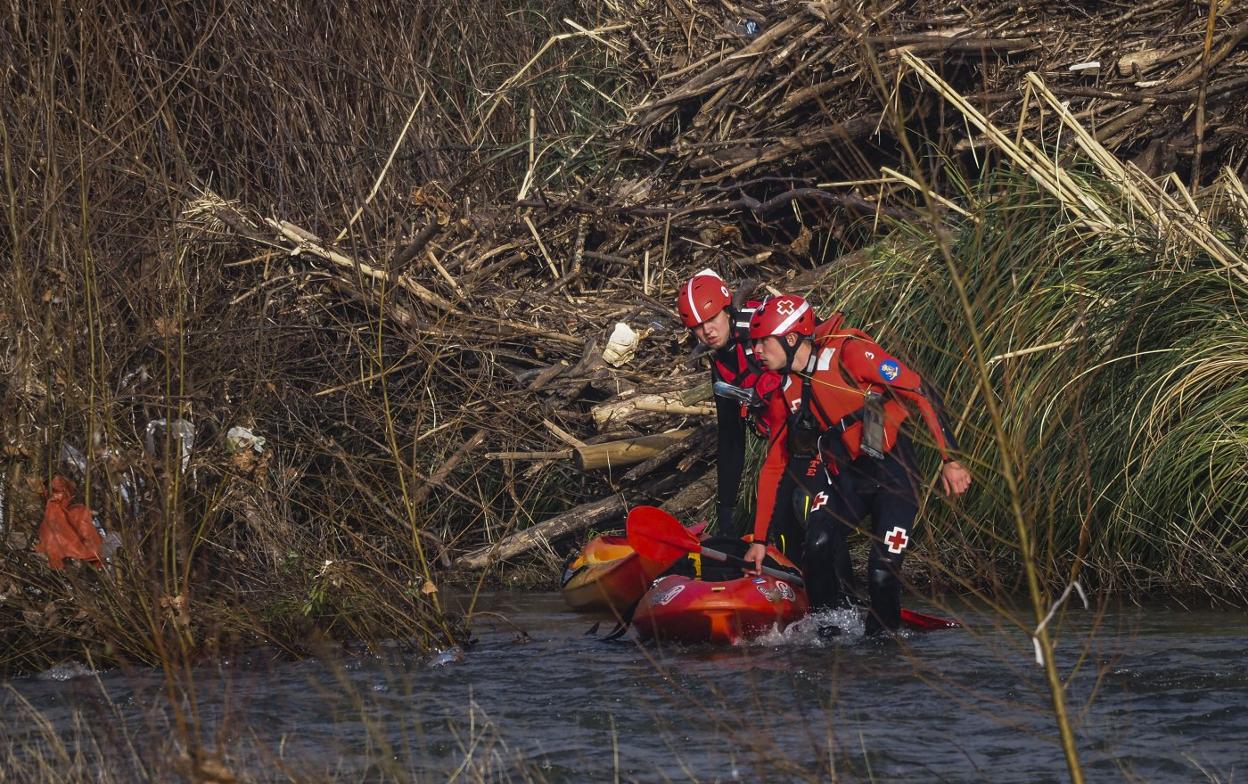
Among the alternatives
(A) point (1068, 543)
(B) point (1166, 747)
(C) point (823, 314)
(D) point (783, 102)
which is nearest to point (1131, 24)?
(D) point (783, 102)

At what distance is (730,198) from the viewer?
478 inches

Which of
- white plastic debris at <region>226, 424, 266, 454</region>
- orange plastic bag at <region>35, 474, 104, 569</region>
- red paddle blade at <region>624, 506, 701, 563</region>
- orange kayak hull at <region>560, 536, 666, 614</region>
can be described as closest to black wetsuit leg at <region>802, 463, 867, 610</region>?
red paddle blade at <region>624, 506, 701, 563</region>

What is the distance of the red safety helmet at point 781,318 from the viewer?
7.30m

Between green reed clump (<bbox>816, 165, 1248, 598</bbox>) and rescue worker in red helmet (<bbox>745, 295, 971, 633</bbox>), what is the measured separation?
1.38ft

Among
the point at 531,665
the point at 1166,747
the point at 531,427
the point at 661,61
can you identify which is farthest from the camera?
the point at 661,61

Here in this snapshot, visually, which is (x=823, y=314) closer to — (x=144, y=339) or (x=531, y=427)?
(x=531, y=427)

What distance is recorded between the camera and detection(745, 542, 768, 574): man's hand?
7.71 m

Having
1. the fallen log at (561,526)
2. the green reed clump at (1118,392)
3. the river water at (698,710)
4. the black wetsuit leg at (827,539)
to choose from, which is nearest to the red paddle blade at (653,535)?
the river water at (698,710)

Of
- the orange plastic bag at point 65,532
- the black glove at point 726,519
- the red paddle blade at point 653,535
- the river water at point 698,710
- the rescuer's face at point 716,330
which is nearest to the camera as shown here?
the river water at point 698,710

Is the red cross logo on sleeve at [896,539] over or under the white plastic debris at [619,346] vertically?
under

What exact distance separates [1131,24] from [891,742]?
702 cm

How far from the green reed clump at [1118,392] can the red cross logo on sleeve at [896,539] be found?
1.12 feet

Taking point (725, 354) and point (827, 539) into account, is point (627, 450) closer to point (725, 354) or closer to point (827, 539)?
point (725, 354)

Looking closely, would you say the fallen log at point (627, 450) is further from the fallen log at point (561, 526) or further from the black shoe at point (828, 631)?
the black shoe at point (828, 631)
